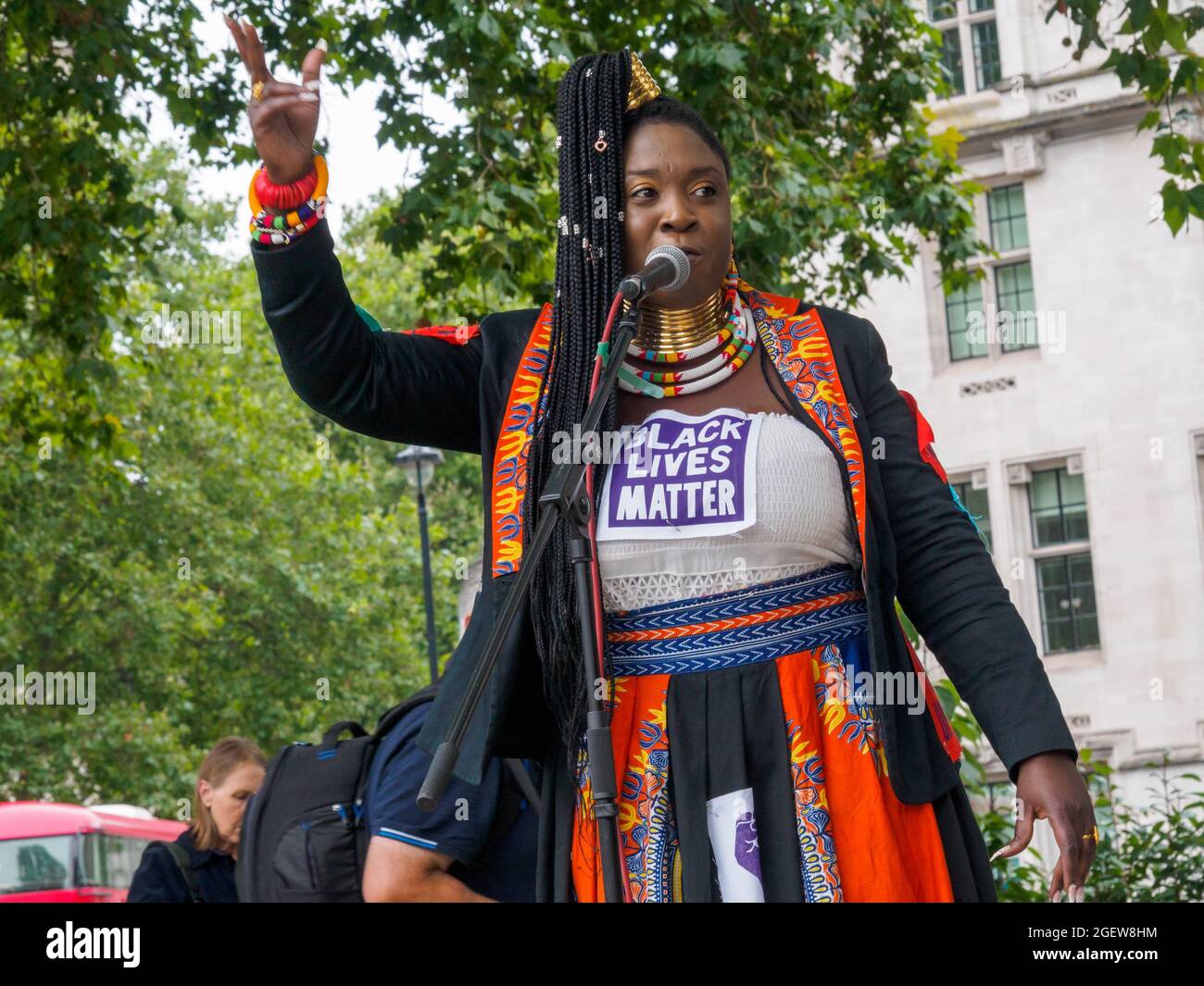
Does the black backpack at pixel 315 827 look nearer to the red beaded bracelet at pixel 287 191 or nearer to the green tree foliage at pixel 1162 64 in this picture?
the red beaded bracelet at pixel 287 191

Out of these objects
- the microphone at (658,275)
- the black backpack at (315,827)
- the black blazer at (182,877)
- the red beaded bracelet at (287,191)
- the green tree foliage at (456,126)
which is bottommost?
the black blazer at (182,877)

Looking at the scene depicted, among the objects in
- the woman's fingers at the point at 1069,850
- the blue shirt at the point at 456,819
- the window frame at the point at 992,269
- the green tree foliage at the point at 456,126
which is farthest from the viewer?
the window frame at the point at 992,269

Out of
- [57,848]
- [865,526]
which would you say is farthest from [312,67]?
[57,848]

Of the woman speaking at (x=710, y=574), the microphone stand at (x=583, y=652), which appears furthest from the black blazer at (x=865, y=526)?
the microphone stand at (x=583, y=652)

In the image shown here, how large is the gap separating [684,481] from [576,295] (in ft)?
1.53

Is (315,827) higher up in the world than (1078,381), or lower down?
Answer: lower down

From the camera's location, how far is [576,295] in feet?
11.1

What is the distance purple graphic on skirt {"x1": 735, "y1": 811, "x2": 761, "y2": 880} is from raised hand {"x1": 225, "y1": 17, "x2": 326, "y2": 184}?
4.24 feet

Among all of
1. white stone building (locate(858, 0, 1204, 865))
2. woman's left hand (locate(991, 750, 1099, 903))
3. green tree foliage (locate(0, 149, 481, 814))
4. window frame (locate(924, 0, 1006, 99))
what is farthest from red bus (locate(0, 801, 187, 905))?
woman's left hand (locate(991, 750, 1099, 903))

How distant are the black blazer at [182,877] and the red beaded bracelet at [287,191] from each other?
13.8 feet

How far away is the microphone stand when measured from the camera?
8.70 ft

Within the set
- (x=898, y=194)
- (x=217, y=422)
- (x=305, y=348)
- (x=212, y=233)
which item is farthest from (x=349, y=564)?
(x=305, y=348)

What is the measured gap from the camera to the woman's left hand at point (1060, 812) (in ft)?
9.29

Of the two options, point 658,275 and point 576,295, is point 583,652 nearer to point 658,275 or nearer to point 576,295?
point 658,275
